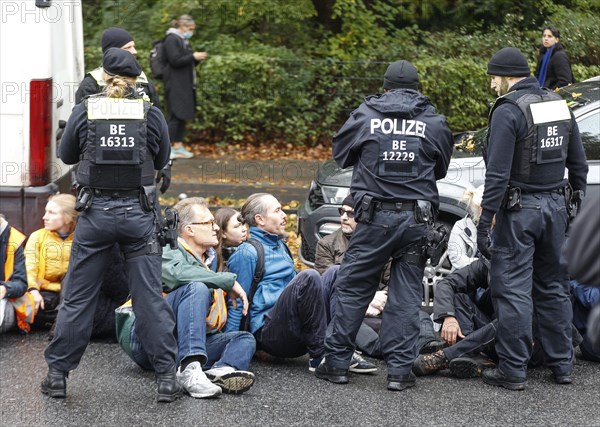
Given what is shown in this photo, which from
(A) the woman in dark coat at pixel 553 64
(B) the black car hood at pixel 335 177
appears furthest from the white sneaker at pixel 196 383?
(A) the woman in dark coat at pixel 553 64

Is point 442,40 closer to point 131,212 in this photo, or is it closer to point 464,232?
point 464,232

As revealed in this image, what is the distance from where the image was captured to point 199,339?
5781 millimetres

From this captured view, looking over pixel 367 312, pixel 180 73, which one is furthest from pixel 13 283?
pixel 180 73

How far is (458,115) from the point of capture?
13.3 m

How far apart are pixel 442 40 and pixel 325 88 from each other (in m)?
1.82

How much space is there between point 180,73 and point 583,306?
7.19 metres

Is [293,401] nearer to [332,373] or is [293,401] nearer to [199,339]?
[332,373]

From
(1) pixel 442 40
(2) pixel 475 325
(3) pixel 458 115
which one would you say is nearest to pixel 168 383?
(2) pixel 475 325

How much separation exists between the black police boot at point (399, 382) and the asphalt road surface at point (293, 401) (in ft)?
0.13

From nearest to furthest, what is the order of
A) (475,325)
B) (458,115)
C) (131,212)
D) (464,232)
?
(131,212)
(475,325)
(464,232)
(458,115)

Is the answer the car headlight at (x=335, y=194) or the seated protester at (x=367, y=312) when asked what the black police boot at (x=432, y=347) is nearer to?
the seated protester at (x=367, y=312)

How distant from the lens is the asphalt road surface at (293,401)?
5438mm

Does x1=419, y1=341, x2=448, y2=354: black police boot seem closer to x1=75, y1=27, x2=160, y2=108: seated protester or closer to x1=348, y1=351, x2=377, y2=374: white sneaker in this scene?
x1=348, y1=351, x2=377, y2=374: white sneaker

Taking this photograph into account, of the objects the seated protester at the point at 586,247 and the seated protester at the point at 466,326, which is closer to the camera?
the seated protester at the point at 586,247
